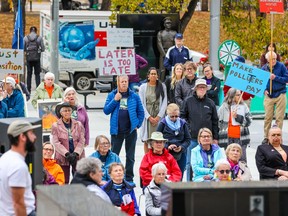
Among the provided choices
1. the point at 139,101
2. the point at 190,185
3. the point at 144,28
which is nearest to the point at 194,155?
the point at 139,101

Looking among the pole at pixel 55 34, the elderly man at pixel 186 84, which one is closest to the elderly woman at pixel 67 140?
the elderly man at pixel 186 84

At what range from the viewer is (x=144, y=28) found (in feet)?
98.2

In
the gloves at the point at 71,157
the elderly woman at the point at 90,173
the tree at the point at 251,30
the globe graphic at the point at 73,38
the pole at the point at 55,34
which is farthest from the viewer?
the globe graphic at the point at 73,38

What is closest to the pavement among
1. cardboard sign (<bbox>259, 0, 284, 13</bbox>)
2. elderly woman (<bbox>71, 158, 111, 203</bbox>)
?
cardboard sign (<bbox>259, 0, 284, 13</bbox>)

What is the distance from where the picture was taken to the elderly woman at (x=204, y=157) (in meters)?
15.0

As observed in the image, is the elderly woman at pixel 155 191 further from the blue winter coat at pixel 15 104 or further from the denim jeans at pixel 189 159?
the blue winter coat at pixel 15 104

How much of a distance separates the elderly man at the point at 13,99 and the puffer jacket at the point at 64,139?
196cm

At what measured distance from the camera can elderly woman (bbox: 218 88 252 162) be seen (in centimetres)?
1778

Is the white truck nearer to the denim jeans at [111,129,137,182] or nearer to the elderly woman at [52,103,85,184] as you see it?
the denim jeans at [111,129,137,182]

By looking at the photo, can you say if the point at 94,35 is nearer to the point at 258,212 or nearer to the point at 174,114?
the point at 174,114

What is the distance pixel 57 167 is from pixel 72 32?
16.8 m

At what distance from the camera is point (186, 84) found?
18594 mm

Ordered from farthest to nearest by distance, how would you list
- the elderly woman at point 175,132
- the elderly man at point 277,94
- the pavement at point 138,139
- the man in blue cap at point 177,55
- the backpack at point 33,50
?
the backpack at point 33,50, the man in blue cap at point 177,55, the elderly man at point 277,94, the pavement at point 138,139, the elderly woman at point 175,132

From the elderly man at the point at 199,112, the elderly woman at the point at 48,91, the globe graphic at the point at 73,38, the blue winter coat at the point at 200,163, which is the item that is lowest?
the blue winter coat at the point at 200,163
